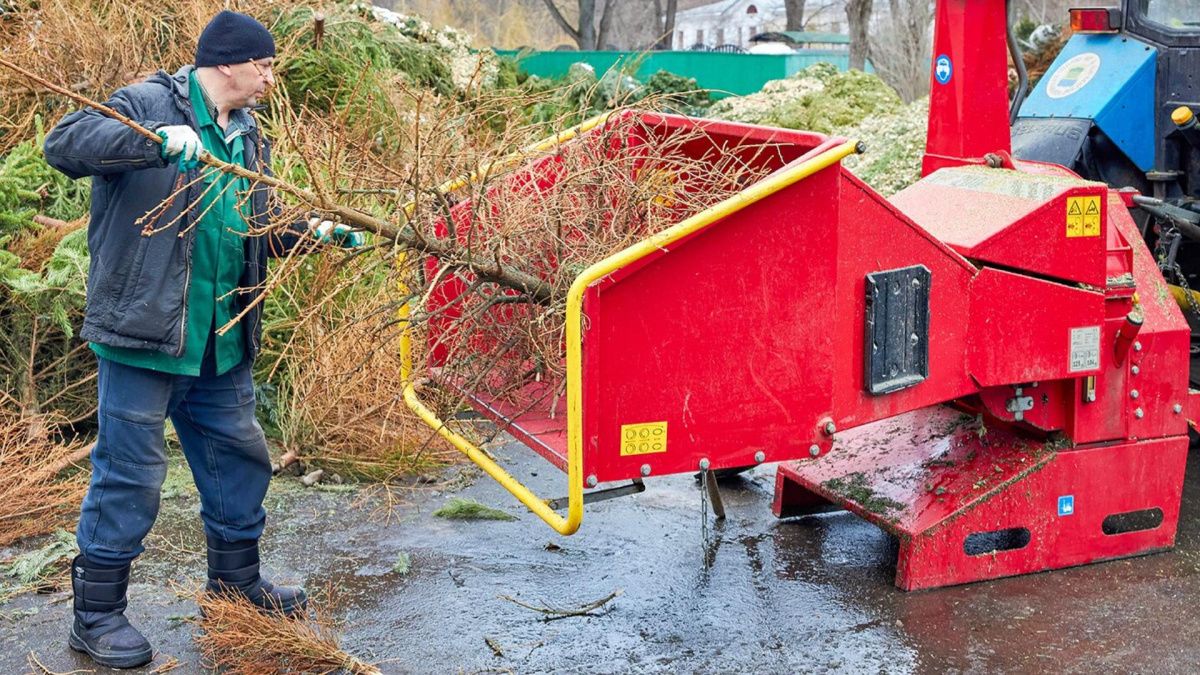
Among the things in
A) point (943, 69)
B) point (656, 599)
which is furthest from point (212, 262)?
point (943, 69)

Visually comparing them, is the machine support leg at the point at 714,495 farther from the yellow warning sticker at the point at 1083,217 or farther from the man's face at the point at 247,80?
the man's face at the point at 247,80

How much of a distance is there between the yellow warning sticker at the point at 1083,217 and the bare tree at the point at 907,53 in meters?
13.5

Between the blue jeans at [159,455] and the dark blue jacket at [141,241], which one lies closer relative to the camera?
the dark blue jacket at [141,241]

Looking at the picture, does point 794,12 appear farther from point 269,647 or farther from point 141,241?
point 269,647

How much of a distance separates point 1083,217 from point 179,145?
263 centimetres

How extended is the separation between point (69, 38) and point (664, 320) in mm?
4421

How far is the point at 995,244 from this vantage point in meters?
3.79

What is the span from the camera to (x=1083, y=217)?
3932 millimetres

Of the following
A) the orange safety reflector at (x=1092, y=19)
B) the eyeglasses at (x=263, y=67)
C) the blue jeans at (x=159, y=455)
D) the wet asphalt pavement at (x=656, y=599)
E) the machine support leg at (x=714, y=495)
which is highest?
the orange safety reflector at (x=1092, y=19)

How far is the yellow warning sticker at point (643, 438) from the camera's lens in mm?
3230

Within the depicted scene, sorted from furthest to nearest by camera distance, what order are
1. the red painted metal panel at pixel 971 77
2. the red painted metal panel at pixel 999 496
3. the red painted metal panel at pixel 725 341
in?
1. the red painted metal panel at pixel 971 77
2. the red painted metal panel at pixel 999 496
3. the red painted metal panel at pixel 725 341

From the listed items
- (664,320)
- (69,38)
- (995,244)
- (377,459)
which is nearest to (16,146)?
(69,38)

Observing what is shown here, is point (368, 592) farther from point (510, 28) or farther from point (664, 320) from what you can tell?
point (510, 28)

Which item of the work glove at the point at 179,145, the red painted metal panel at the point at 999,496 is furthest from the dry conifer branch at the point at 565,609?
the work glove at the point at 179,145
